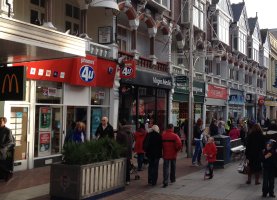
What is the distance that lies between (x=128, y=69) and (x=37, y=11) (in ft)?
15.8

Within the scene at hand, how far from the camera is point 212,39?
107 ft

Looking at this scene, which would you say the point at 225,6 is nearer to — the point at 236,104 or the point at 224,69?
the point at 224,69

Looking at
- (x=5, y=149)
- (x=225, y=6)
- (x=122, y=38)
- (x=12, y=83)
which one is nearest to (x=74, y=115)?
(x=5, y=149)

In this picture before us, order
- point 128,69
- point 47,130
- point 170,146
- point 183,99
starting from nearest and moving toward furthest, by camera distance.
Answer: point 170,146, point 47,130, point 128,69, point 183,99

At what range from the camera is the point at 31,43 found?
8.82 m

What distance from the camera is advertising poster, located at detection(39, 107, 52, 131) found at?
48.6ft

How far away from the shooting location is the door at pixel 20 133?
1361 cm

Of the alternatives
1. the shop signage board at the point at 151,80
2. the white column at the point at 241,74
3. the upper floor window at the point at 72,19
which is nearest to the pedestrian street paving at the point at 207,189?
the shop signage board at the point at 151,80

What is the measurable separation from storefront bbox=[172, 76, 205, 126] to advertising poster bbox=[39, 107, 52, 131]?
9.61m

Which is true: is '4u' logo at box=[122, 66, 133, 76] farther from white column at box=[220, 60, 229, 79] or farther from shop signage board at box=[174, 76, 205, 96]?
white column at box=[220, 60, 229, 79]

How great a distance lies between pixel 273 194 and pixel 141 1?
1361cm

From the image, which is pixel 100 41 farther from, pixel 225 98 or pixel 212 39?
pixel 225 98

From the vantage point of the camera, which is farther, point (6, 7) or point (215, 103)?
point (215, 103)

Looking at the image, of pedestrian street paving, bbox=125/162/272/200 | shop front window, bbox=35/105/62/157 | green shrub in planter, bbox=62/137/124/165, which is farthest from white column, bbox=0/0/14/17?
pedestrian street paving, bbox=125/162/272/200
